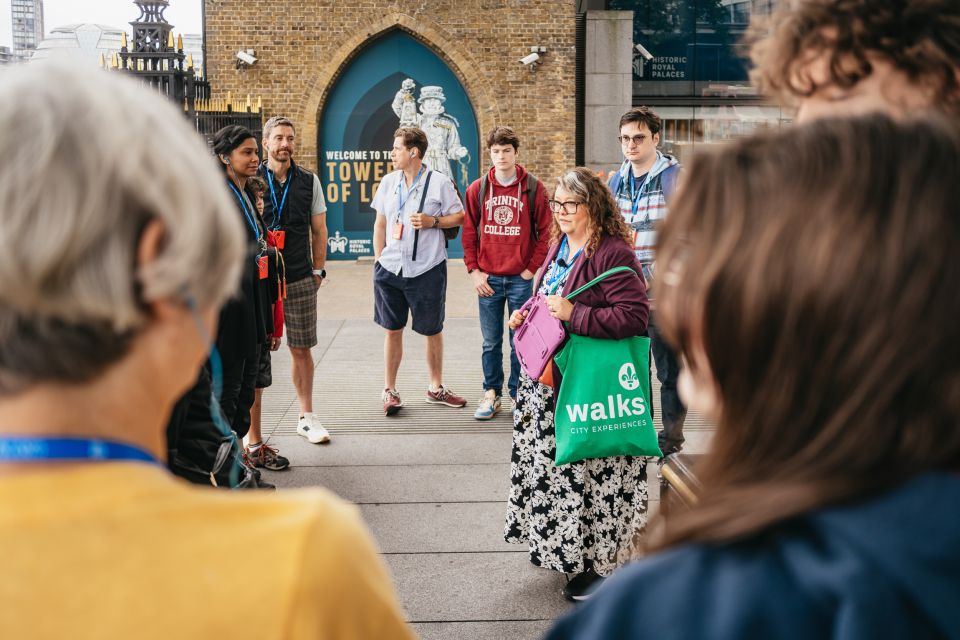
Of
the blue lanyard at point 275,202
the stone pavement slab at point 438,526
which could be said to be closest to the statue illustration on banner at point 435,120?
the blue lanyard at point 275,202

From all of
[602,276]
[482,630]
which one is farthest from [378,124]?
[482,630]

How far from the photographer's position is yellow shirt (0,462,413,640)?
82cm

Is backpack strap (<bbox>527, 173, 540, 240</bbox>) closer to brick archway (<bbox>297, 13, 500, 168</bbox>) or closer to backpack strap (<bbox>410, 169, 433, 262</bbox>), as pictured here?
backpack strap (<bbox>410, 169, 433, 262</bbox>)

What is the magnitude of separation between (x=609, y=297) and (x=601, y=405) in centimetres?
48

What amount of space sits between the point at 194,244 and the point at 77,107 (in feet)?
0.57

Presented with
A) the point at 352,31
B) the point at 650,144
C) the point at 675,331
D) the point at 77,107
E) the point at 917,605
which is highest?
the point at 352,31

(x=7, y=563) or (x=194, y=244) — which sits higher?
(x=194, y=244)

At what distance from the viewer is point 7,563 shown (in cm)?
81

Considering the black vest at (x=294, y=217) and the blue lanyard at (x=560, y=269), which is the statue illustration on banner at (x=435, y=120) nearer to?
the black vest at (x=294, y=217)

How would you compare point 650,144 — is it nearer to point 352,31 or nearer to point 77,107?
point 77,107

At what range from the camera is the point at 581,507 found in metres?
3.79

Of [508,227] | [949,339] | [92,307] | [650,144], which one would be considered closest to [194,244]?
[92,307]

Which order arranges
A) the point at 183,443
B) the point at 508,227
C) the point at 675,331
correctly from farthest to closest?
the point at 508,227 → the point at 183,443 → the point at 675,331

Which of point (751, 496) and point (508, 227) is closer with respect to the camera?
point (751, 496)
